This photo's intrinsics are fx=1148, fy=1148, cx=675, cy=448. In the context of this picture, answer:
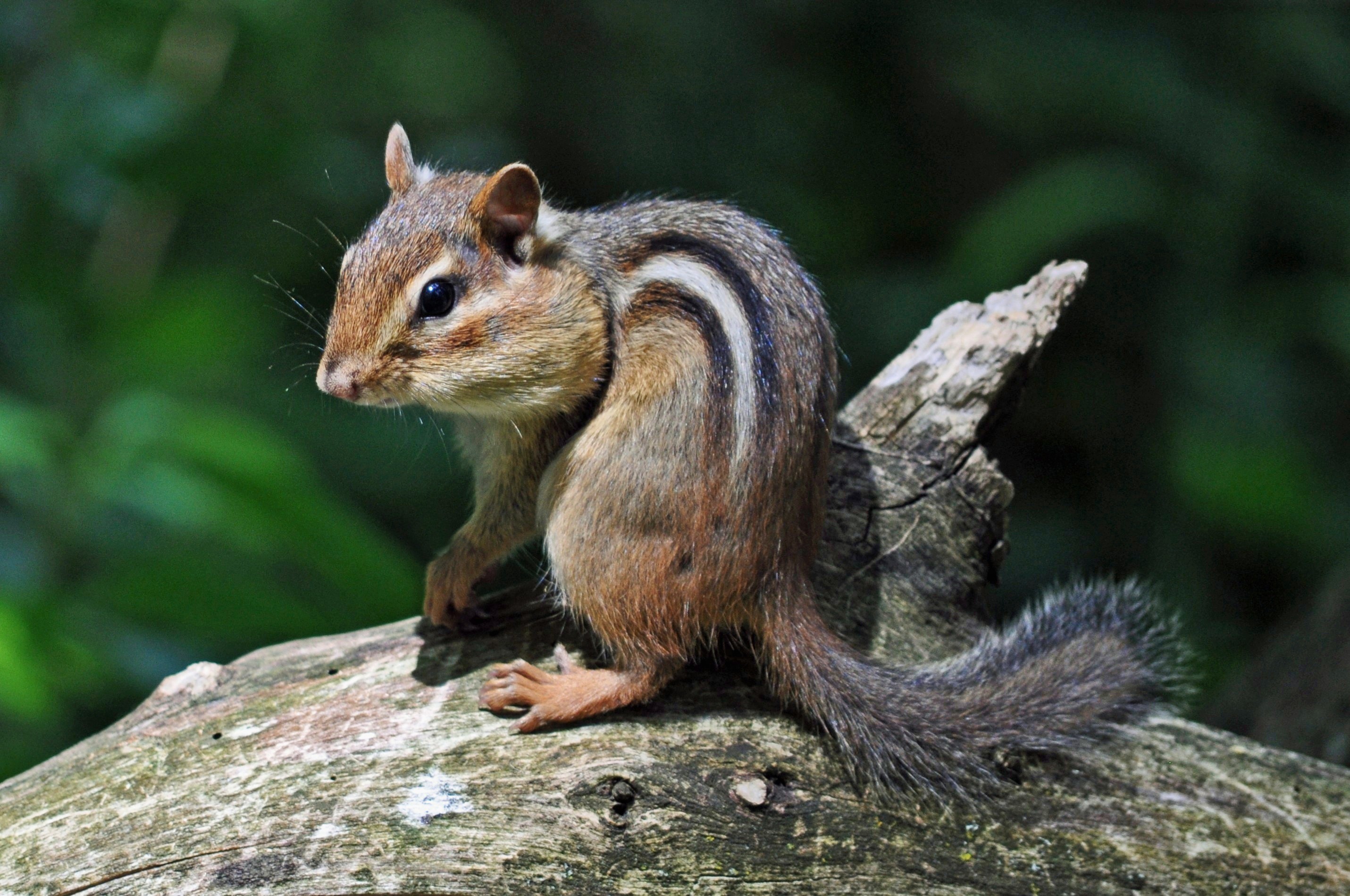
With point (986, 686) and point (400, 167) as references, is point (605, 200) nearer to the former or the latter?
point (400, 167)

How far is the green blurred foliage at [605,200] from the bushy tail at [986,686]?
111cm

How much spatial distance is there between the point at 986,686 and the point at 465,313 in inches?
55.4

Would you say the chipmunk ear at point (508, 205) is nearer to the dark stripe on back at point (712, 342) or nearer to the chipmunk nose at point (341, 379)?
the dark stripe on back at point (712, 342)

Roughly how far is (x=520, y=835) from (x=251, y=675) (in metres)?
0.85

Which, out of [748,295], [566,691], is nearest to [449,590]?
[566,691]

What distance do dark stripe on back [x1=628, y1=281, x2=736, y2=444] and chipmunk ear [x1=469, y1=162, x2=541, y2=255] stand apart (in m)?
0.31

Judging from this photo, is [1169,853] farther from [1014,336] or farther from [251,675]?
[251,675]

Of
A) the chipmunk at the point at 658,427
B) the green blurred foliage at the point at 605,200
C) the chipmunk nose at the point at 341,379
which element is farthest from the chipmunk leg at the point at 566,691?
the green blurred foliage at the point at 605,200

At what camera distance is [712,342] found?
Result: 240 cm

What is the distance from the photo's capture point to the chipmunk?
236 centimetres

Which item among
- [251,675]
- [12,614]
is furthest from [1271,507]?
[12,614]

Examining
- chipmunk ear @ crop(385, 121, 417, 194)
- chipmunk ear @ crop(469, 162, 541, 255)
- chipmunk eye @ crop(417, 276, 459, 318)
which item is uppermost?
chipmunk ear @ crop(385, 121, 417, 194)

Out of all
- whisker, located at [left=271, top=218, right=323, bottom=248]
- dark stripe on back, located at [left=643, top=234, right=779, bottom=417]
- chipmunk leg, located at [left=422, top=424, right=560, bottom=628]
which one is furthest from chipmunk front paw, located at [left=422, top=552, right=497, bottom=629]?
whisker, located at [left=271, top=218, right=323, bottom=248]

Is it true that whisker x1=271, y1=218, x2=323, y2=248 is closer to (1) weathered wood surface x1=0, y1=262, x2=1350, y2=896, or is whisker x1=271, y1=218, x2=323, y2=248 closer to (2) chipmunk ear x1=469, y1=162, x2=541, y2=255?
(2) chipmunk ear x1=469, y1=162, x2=541, y2=255
